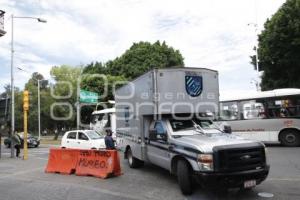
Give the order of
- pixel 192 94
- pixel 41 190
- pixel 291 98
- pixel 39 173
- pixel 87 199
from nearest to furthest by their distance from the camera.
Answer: pixel 87 199 < pixel 41 190 < pixel 192 94 < pixel 39 173 < pixel 291 98

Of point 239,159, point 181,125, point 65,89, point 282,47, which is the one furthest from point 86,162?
point 65,89

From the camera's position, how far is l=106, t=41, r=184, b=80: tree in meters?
48.8

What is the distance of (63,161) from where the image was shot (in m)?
14.5

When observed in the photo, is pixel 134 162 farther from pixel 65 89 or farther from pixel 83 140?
pixel 65 89

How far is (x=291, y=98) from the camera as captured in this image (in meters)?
20.0

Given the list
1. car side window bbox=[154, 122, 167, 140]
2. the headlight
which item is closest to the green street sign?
car side window bbox=[154, 122, 167, 140]

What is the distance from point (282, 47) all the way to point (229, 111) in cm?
812

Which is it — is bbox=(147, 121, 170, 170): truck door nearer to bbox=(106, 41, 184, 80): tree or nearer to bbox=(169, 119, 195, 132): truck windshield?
bbox=(169, 119, 195, 132): truck windshield

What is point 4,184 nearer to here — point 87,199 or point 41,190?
point 41,190

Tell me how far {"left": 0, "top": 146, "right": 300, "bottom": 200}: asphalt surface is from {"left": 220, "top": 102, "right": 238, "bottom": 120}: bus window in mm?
7527

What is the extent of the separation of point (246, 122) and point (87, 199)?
1374 centimetres

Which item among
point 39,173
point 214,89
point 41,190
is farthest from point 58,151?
point 214,89

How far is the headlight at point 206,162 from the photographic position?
8484 millimetres

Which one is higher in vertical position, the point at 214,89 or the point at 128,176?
the point at 214,89
